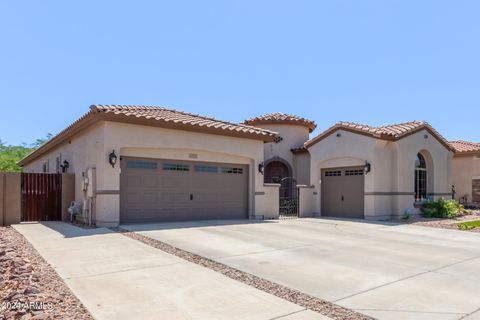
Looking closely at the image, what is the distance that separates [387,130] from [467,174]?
11115 mm

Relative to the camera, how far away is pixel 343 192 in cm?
1858

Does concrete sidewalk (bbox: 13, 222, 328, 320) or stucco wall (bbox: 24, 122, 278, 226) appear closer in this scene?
concrete sidewalk (bbox: 13, 222, 328, 320)

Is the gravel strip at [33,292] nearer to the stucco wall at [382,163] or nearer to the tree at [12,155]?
the stucco wall at [382,163]

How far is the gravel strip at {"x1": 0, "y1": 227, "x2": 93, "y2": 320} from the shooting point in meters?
4.55

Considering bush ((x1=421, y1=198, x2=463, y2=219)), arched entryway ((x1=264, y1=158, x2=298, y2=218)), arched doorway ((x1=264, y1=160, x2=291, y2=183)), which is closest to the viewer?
bush ((x1=421, y1=198, x2=463, y2=219))

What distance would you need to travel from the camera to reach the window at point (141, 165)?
13719 mm

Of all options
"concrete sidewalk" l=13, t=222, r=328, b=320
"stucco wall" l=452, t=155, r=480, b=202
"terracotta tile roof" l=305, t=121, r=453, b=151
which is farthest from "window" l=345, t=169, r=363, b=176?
"concrete sidewalk" l=13, t=222, r=328, b=320

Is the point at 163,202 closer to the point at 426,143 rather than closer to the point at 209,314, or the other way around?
the point at 209,314

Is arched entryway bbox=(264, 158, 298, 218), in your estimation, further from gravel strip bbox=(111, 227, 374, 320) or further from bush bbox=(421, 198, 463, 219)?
gravel strip bbox=(111, 227, 374, 320)

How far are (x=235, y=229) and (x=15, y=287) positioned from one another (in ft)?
25.5

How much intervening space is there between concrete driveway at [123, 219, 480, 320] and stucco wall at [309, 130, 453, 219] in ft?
12.6

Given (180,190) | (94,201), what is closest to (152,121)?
(180,190)

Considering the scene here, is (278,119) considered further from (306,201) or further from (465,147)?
(465,147)

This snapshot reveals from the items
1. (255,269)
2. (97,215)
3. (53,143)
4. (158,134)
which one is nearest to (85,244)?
(97,215)
